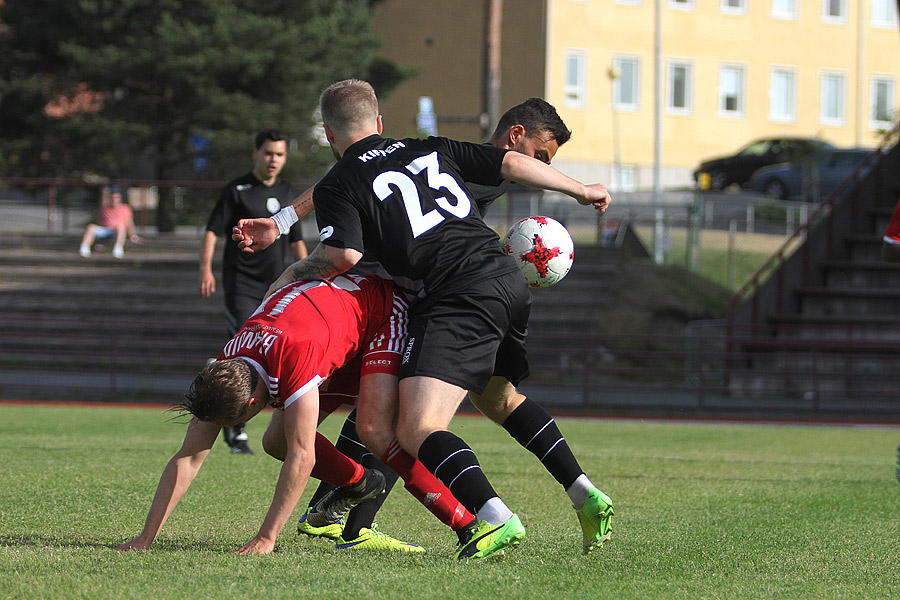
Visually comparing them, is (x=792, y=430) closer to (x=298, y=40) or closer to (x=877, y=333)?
(x=877, y=333)

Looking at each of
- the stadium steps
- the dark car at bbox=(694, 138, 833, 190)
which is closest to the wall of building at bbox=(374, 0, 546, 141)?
the dark car at bbox=(694, 138, 833, 190)

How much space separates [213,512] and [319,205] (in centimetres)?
214

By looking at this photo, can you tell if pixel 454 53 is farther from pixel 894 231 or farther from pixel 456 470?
pixel 456 470

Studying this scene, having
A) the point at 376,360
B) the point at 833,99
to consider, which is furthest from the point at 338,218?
the point at 833,99

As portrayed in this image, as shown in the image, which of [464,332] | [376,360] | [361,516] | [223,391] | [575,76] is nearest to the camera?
[223,391]

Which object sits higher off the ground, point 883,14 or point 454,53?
point 883,14

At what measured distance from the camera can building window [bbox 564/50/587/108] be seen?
4281cm

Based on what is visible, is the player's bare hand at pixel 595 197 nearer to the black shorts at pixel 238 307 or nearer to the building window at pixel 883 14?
the black shorts at pixel 238 307

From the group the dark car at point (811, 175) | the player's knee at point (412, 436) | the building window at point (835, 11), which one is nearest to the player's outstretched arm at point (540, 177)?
the player's knee at point (412, 436)

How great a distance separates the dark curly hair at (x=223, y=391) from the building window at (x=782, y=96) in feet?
148

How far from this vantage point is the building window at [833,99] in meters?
47.5

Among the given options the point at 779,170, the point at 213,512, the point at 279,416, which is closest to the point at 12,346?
the point at 213,512

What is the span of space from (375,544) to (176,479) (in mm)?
951

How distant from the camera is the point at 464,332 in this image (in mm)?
4695
